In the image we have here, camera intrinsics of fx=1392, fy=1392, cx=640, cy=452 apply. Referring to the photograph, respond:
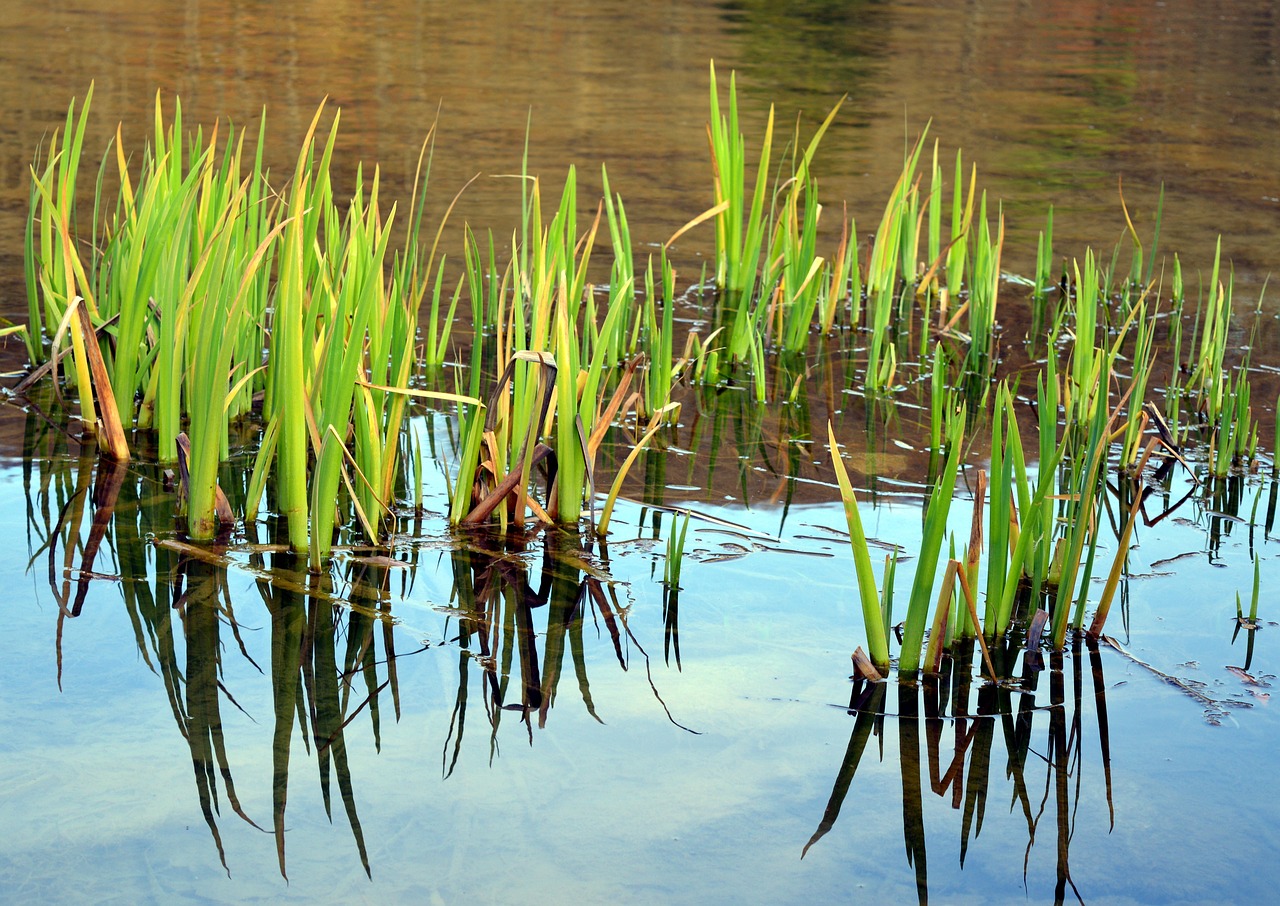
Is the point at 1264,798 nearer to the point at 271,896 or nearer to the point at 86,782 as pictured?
the point at 271,896

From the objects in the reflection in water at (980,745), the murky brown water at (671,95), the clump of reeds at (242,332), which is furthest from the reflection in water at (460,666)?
the murky brown water at (671,95)

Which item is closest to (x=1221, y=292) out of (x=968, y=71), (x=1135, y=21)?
(x=968, y=71)

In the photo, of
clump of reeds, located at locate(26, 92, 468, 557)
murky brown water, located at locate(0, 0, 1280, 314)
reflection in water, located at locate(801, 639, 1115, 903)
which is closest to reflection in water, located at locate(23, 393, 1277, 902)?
reflection in water, located at locate(801, 639, 1115, 903)

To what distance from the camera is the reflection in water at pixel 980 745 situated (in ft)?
6.34

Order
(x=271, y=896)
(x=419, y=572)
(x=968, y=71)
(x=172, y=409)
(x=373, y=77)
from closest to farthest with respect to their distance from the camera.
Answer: (x=271, y=896), (x=419, y=572), (x=172, y=409), (x=373, y=77), (x=968, y=71)

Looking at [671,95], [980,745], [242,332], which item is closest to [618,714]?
[980,745]

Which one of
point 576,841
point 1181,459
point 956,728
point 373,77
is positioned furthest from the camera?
point 373,77

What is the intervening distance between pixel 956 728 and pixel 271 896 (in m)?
1.05

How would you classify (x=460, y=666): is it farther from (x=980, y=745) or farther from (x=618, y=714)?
(x=980, y=745)

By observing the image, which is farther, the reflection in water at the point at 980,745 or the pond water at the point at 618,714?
the reflection in water at the point at 980,745

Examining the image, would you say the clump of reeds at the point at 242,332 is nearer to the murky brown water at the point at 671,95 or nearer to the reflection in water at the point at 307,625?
the reflection in water at the point at 307,625

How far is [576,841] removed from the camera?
72.8 inches

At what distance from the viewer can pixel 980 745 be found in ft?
6.94

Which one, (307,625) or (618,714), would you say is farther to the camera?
(307,625)
